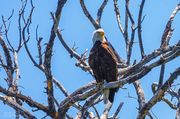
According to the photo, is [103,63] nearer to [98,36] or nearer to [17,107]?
[98,36]

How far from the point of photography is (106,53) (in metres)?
6.80

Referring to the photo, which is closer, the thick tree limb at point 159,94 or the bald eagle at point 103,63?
the thick tree limb at point 159,94

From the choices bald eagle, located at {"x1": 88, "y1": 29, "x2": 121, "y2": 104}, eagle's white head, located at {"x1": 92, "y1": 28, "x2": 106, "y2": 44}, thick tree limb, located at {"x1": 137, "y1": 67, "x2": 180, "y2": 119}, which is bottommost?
thick tree limb, located at {"x1": 137, "y1": 67, "x2": 180, "y2": 119}

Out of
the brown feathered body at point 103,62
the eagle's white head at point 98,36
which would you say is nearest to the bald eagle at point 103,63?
the brown feathered body at point 103,62

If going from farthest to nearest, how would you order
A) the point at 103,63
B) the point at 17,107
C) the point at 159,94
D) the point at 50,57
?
1. the point at 103,63
2. the point at 17,107
3. the point at 50,57
4. the point at 159,94

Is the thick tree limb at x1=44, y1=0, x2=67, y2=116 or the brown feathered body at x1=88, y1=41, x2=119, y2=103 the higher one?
the brown feathered body at x1=88, y1=41, x2=119, y2=103

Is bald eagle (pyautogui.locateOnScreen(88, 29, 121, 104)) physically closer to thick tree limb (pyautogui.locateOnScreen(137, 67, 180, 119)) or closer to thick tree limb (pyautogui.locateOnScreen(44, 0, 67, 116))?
thick tree limb (pyautogui.locateOnScreen(44, 0, 67, 116))

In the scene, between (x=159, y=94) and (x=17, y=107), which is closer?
→ (x=159, y=94)

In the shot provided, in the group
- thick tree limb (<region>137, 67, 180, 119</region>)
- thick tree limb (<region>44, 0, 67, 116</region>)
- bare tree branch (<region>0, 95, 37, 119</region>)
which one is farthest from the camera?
bare tree branch (<region>0, 95, 37, 119</region>)

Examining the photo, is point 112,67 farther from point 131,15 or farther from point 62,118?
point 62,118

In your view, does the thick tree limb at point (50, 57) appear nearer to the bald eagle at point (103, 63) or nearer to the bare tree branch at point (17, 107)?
the bare tree branch at point (17, 107)

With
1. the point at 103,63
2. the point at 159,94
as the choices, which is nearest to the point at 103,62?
the point at 103,63

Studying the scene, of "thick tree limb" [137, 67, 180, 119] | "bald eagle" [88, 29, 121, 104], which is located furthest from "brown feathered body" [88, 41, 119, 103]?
"thick tree limb" [137, 67, 180, 119]

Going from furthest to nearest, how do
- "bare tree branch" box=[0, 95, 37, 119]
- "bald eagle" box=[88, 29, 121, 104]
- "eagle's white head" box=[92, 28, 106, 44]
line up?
1. "eagle's white head" box=[92, 28, 106, 44]
2. "bald eagle" box=[88, 29, 121, 104]
3. "bare tree branch" box=[0, 95, 37, 119]
